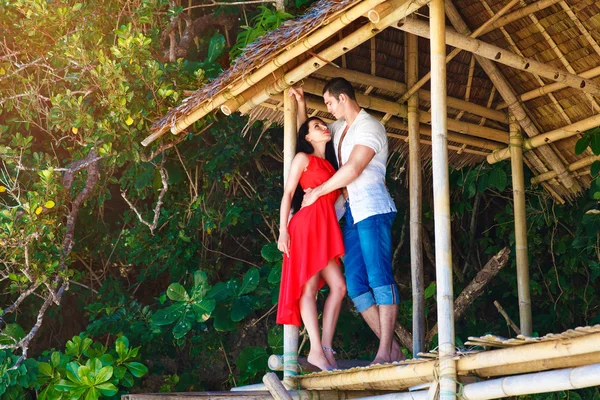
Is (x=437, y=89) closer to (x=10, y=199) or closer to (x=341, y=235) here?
(x=341, y=235)

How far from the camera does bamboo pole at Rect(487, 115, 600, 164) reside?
5064 mm

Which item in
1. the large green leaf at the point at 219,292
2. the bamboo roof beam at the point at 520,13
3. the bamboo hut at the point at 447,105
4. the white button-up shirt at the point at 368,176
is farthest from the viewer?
the large green leaf at the point at 219,292

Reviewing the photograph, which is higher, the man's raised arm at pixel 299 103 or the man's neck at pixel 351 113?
the man's raised arm at pixel 299 103

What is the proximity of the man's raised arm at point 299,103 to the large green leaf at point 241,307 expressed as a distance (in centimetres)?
151

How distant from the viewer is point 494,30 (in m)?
5.14

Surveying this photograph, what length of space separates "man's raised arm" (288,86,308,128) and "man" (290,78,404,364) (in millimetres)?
228

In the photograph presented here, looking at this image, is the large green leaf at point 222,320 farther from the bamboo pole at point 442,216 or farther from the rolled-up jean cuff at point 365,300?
the bamboo pole at point 442,216

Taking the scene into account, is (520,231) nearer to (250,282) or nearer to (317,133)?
(317,133)

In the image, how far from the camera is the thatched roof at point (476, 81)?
449cm

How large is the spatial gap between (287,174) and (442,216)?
109cm

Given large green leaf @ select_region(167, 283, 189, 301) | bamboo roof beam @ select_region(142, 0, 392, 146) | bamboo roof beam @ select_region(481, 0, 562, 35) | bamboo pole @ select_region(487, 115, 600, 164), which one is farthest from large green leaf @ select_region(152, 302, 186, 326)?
bamboo roof beam @ select_region(481, 0, 562, 35)

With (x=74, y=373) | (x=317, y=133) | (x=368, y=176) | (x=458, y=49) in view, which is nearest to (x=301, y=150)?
(x=317, y=133)

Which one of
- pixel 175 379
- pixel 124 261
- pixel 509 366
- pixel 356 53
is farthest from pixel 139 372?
pixel 509 366

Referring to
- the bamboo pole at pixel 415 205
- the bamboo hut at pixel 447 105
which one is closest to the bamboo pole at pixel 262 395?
the bamboo hut at pixel 447 105
